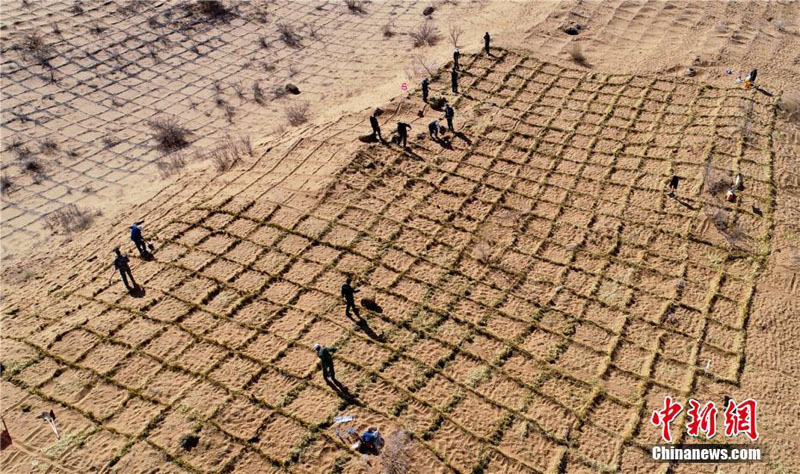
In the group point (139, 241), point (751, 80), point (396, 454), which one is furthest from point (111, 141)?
point (751, 80)

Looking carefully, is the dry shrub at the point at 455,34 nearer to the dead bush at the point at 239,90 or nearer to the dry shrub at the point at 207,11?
the dead bush at the point at 239,90

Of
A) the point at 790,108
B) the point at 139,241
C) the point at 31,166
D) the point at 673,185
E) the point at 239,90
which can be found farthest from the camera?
the point at 239,90

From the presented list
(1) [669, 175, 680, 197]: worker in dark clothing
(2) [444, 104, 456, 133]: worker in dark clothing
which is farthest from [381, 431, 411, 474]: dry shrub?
(2) [444, 104, 456, 133]: worker in dark clothing

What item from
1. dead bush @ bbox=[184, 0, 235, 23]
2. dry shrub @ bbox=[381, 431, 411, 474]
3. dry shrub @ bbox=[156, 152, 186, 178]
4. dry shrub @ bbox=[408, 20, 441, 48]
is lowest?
dry shrub @ bbox=[381, 431, 411, 474]

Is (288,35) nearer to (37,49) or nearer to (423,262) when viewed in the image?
(37,49)

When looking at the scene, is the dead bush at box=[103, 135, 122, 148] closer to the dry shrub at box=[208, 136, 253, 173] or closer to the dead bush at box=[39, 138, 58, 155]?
the dead bush at box=[39, 138, 58, 155]

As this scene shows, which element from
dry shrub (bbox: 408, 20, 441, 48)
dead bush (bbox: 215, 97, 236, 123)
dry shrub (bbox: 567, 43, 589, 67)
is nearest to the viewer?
dry shrub (bbox: 567, 43, 589, 67)

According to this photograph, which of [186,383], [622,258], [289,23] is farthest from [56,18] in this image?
[622,258]

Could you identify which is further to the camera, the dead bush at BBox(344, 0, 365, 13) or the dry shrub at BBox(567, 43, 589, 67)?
the dead bush at BBox(344, 0, 365, 13)
